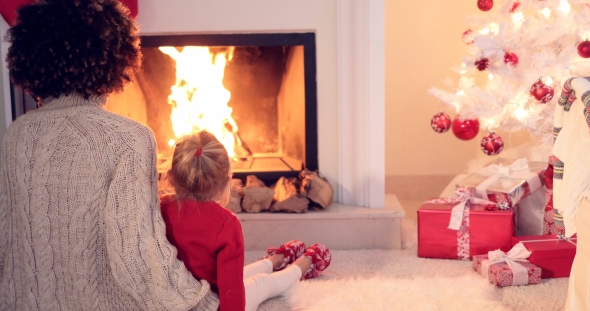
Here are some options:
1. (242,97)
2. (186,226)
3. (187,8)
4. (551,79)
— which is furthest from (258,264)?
(551,79)

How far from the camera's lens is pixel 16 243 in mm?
1310

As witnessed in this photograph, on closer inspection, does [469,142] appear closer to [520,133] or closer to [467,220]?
[520,133]

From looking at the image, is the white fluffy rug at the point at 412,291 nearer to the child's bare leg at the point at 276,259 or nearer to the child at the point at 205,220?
the child's bare leg at the point at 276,259

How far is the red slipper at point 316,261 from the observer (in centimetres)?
221

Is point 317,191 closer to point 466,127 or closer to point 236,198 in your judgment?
point 236,198

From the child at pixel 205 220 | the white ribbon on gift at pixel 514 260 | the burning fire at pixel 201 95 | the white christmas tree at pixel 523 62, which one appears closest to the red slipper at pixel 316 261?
the white ribbon on gift at pixel 514 260

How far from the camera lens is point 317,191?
8.40 feet

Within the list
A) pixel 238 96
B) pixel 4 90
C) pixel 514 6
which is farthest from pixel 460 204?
pixel 4 90

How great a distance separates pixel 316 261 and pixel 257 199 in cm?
47

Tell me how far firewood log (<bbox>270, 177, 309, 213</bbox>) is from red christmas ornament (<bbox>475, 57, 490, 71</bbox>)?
1012 millimetres

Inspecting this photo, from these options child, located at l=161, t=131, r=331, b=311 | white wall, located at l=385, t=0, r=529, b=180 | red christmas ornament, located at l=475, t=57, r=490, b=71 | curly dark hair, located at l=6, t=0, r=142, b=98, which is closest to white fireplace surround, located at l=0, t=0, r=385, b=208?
red christmas ornament, located at l=475, t=57, r=490, b=71

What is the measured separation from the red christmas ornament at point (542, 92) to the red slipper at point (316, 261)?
44.5 inches

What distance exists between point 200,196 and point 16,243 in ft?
1.43

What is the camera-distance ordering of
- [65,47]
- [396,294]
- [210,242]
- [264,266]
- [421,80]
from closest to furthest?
[65,47], [210,242], [396,294], [264,266], [421,80]
